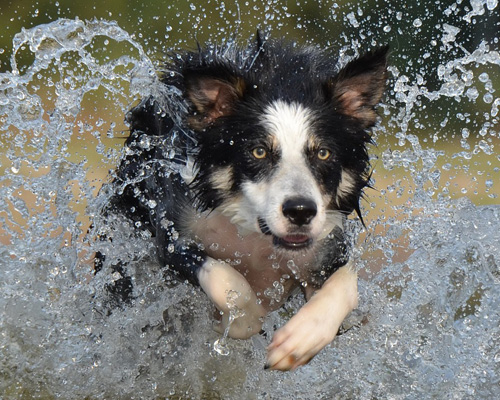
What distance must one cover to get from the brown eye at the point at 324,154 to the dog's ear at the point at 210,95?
1.52 feet

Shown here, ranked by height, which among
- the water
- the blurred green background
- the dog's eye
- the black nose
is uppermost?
the dog's eye

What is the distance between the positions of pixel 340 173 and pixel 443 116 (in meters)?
8.46

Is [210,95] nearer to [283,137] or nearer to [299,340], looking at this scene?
[283,137]

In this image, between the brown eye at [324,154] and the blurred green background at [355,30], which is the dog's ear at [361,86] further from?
the blurred green background at [355,30]

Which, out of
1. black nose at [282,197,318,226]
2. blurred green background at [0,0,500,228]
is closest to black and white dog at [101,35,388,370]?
black nose at [282,197,318,226]

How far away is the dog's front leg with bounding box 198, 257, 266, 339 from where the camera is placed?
12.2 ft

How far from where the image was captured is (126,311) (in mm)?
4402

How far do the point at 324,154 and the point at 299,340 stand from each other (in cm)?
90

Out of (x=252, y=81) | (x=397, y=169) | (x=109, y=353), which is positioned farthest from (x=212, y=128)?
(x=397, y=169)

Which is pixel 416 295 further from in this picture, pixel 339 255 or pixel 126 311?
pixel 126 311

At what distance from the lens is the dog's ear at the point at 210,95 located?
3.83m

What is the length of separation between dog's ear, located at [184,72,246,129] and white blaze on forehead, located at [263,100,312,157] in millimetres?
184

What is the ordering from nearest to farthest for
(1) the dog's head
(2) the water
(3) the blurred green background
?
1. (1) the dog's head
2. (2) the water
3. (3) the blurred green background

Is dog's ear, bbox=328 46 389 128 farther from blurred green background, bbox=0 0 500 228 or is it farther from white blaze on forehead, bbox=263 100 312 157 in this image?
blurred green background, bbox=0 0 500 228
